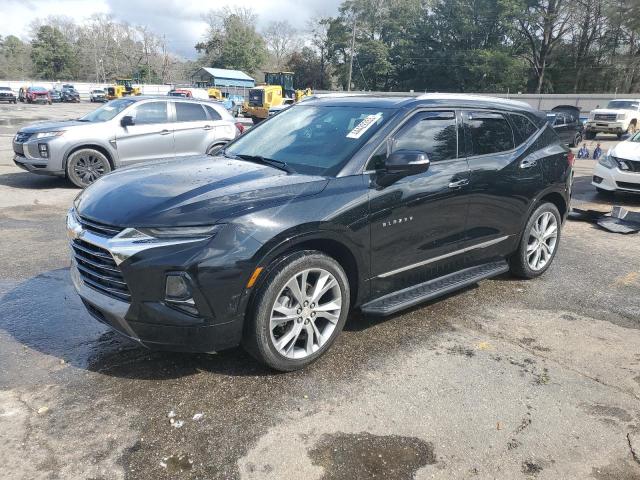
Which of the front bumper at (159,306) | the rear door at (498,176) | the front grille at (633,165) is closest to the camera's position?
the front bumper at (159,306)

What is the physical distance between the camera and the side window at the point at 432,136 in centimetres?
394

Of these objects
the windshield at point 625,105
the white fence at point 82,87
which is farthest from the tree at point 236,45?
the windshield at point 625,105

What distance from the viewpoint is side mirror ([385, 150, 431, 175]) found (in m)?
3.58

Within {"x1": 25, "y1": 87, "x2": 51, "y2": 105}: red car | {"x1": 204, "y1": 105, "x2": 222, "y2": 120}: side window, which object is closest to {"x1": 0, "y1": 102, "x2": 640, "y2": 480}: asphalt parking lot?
{"x1": 204, "y1": 105, "x2": 222, "y2": 120}: side window

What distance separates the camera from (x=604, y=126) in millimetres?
25078

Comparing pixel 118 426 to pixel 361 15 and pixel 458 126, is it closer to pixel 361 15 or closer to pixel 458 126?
pixel 458 126

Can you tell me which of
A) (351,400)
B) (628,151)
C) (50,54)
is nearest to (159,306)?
(351,400)

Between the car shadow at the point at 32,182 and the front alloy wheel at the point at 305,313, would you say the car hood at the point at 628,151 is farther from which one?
the car shadow at the point at 32,182

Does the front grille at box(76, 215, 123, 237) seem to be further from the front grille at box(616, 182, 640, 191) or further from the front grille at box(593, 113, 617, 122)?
the front grille at box(593, 113, 617, 122)

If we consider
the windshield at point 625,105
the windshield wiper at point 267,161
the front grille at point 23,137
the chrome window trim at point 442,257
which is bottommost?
the chrome window trim at point 442,257

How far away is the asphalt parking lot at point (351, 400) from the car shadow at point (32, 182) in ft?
19.0

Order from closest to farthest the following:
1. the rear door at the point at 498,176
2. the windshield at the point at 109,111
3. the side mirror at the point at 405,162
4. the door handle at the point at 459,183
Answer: the side mirror at the point at 405,162 < the door handle at the point at 459,183 < the rear door at the point at 498,176 < the windshield at the point at 109,111

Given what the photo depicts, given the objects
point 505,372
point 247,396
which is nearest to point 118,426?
point 247,396

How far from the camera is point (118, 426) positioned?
2846mm
